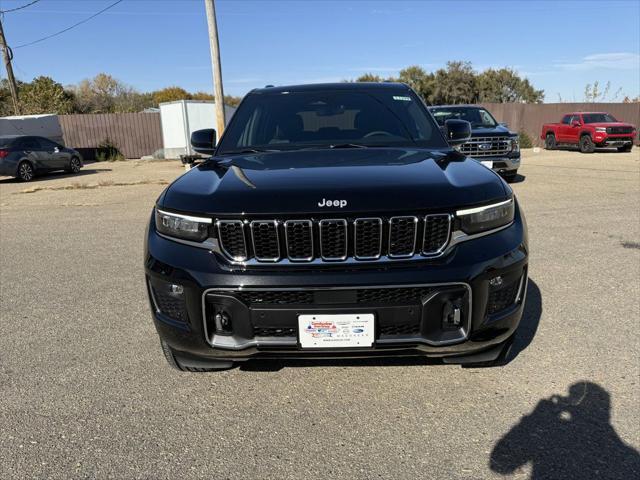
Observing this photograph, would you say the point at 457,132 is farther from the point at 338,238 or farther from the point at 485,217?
the point at 338,238

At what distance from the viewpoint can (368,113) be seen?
381 centimetres

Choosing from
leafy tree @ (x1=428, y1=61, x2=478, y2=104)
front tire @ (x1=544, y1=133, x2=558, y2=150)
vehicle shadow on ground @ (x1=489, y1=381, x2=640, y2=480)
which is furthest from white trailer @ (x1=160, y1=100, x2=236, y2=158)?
leafy tree @ (x1=428, y1=61, x2=478, y2=104)

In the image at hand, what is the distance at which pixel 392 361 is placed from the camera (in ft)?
10.2

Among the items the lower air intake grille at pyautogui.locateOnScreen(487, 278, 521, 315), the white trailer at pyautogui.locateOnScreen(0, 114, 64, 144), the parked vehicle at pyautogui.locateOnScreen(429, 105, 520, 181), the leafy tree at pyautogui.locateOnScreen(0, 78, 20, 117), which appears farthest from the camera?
the leafy tree at pyautogui.locateOnScreen(0, 78, 20, 117)

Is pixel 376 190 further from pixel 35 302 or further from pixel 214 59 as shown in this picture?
pixel 214 59

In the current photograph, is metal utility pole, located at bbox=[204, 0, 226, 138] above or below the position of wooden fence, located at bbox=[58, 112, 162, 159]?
above

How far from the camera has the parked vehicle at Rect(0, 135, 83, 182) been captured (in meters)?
15.7

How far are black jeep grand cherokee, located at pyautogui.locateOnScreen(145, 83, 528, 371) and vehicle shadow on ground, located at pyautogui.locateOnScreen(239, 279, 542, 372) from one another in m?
0.27

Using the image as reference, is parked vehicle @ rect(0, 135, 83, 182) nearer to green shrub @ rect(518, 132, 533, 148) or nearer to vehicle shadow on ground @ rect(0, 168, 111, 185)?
vehicle shadow on ground @ rect(0, 168, 111, 185)

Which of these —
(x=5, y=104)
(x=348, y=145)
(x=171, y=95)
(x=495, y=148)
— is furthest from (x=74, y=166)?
(x=171, y=95)

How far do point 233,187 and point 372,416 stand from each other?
1360mm

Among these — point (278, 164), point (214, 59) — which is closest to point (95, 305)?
point (278, 164)

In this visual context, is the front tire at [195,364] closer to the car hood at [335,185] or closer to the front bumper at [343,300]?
the front bumper at [343,300]

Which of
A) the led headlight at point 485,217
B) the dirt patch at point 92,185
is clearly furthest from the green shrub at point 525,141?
the led headlight at point 485,217
